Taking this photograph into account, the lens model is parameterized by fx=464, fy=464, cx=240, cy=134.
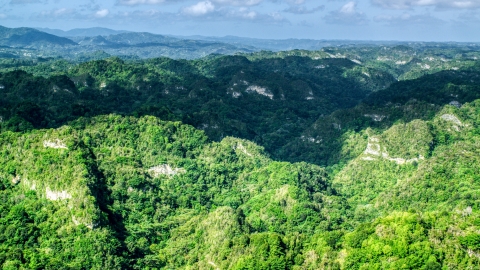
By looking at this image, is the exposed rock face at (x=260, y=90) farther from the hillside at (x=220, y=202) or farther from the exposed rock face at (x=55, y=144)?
the exposed rock face at (x=55, y=144)

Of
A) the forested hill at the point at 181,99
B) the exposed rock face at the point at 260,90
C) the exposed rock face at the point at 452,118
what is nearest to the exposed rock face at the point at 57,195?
the forested hill at the point at 181,99

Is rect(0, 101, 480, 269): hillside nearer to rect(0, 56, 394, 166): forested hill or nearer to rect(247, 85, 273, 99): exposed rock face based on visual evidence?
rect(0, 56, 394, 166): forested hill

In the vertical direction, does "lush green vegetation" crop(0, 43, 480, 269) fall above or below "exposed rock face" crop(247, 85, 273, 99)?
below

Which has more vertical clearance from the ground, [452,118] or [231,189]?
[452,118]

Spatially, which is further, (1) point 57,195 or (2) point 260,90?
(2) point 260,90

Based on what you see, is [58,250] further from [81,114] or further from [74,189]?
[81,114]

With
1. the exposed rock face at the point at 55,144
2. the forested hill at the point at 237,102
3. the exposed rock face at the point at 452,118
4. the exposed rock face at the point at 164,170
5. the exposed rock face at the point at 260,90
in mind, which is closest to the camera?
the exposed rock face at the point at 55,144

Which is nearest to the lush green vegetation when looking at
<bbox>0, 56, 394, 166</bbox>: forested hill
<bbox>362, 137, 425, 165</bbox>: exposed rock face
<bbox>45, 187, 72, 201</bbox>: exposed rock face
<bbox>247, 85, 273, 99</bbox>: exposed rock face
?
<bbox>45, 187, 72, 201</bbox>: exposed rock face

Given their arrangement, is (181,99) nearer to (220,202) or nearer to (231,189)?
(231,189)

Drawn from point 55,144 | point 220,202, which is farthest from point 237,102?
point 55,144
